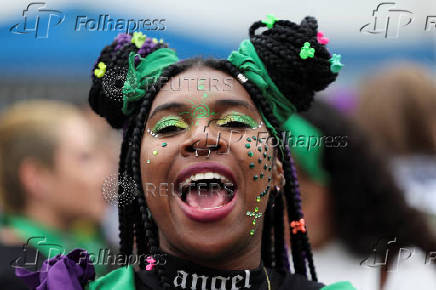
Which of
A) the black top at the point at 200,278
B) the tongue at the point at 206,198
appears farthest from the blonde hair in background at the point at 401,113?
the tongue at the point at 206,198

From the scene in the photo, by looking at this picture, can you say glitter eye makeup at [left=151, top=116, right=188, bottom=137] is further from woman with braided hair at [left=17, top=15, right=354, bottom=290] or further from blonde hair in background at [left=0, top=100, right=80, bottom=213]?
blonde hair in background at [left=0, top=100, right=80, bottom=213]

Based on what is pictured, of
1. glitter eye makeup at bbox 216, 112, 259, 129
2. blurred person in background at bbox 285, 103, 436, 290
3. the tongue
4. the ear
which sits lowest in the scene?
blurred person in background at bbox 285, 103, 436, 290

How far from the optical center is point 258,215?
2369 mm

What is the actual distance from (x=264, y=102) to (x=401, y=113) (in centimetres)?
226

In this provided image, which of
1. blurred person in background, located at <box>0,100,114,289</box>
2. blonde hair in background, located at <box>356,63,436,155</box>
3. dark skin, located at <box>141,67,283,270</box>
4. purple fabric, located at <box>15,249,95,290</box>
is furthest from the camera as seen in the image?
blonde hair in background, located at <box>356,63,436,155</box>

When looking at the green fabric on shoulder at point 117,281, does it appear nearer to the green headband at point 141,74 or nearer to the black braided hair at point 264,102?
the black braided hair at point 264,102

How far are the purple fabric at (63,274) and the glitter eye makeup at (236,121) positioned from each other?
74 centimetres

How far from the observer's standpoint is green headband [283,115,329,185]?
386cm

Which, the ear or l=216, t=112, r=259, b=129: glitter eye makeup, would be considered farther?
the ear

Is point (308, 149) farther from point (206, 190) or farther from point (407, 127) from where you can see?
point (206, 190)

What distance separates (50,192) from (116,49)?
200 centimetres

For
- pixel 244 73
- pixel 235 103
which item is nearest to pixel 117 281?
pixel 235 103

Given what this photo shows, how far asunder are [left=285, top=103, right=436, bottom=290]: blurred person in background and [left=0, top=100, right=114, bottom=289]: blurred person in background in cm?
150

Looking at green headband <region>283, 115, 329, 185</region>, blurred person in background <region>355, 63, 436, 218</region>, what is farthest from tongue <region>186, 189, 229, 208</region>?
blurred person in background <region>355, 63, 436, 218</region>
